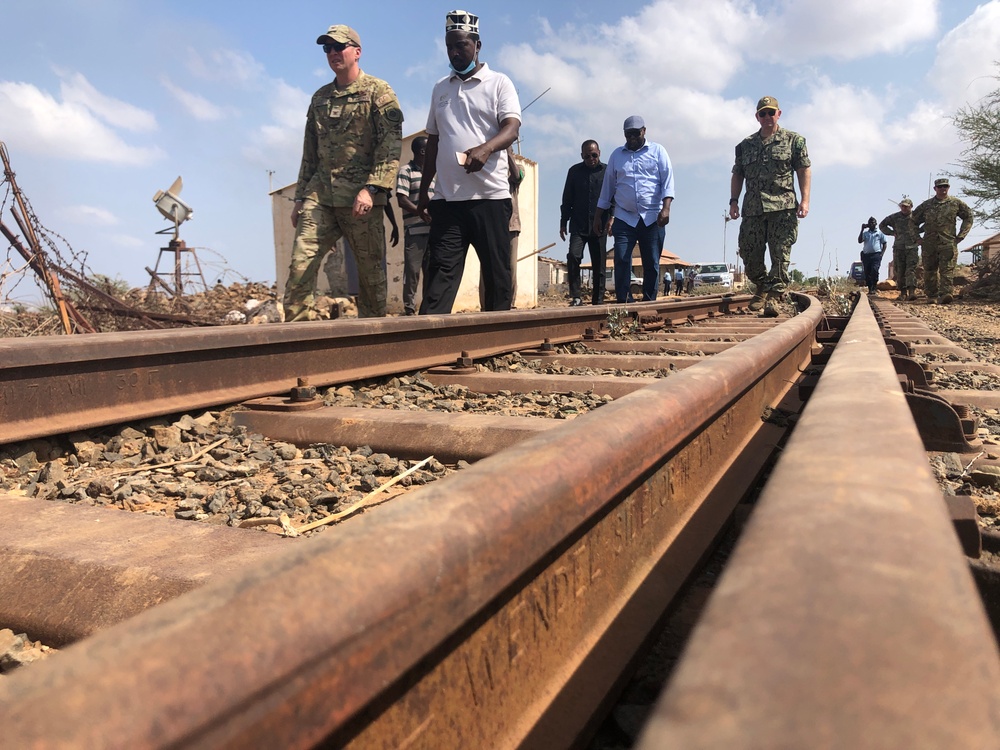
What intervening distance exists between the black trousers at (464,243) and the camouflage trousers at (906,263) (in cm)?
1506

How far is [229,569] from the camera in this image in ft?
3.62

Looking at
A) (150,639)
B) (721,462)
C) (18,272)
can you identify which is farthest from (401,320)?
(18,272)

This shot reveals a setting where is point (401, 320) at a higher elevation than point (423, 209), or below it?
below

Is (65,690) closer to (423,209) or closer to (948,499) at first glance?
(948,499)

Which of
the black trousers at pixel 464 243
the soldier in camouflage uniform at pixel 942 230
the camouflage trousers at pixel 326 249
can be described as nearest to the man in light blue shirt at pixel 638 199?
the black trousers at pixel 464 243

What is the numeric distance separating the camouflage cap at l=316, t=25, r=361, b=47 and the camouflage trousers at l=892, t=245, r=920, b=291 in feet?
51.3

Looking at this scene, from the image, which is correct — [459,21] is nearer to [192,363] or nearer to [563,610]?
[192,363]

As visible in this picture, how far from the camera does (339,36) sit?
5016 mm

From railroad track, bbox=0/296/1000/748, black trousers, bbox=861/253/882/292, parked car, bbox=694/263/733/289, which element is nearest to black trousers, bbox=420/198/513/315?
railroad track, bbox=0/296/1000/748

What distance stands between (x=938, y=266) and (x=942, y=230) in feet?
4.20

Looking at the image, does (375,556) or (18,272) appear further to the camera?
(18,272)

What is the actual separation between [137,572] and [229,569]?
0.45 ft

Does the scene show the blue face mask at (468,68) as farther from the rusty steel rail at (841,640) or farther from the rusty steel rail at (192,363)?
the rusty steel rail at (841,640)

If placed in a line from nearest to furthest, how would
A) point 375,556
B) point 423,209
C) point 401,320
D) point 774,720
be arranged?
point 774,720 → point 375,556 → point 401,320 → point 423,209
